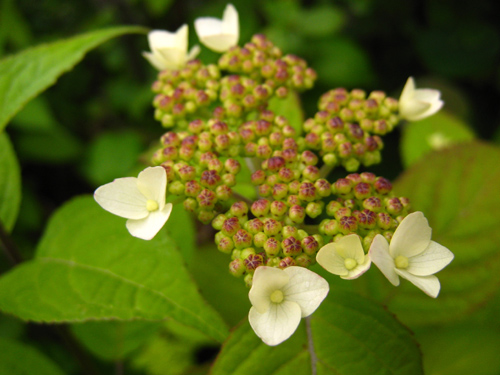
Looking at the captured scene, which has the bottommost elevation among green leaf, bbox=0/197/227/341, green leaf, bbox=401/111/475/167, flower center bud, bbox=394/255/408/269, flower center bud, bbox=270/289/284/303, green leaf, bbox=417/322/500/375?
green leaf, bbox=417/322/500/375

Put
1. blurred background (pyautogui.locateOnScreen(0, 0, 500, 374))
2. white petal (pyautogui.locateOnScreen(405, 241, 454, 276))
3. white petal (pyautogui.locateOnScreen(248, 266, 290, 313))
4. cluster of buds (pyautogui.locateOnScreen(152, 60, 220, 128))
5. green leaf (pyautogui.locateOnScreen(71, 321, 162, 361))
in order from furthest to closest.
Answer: blurred background (pyautogui.locateOnScreen(0, 0, 500, 374))
green leaf (pyautogui.locateOnScreen(71, 321, 162, 361))
cluster of buds (pyautogui.locateOnScreen(152, 60, 220, 128))
white petal (pyautogui.locateOnScreen(405, 241, 454, 276))
white petal (pyautogui.locateOnScreen(248, 266, 290, 313))

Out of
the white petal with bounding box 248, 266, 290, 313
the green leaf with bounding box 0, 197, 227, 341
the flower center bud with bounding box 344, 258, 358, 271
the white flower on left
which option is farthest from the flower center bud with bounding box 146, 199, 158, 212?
the flower center bud with bounding box 344, 258, 358, 271

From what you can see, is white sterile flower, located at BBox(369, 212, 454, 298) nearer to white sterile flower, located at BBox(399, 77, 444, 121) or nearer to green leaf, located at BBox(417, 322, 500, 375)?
white sterile flower, located at BBox(399, 77, 444, 121)

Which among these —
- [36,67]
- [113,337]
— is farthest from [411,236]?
[113,337]

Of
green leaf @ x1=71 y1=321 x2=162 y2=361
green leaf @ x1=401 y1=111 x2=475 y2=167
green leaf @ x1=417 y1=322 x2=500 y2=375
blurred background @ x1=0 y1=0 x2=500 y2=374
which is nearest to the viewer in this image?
green leaf @ x1=417 y1=322 x2=500 y2=375

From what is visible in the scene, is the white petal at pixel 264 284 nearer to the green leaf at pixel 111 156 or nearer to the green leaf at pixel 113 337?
the green leaf at pixel 113 337

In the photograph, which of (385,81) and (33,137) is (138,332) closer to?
(33,137)

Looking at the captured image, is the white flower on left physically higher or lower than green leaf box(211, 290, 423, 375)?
higher
